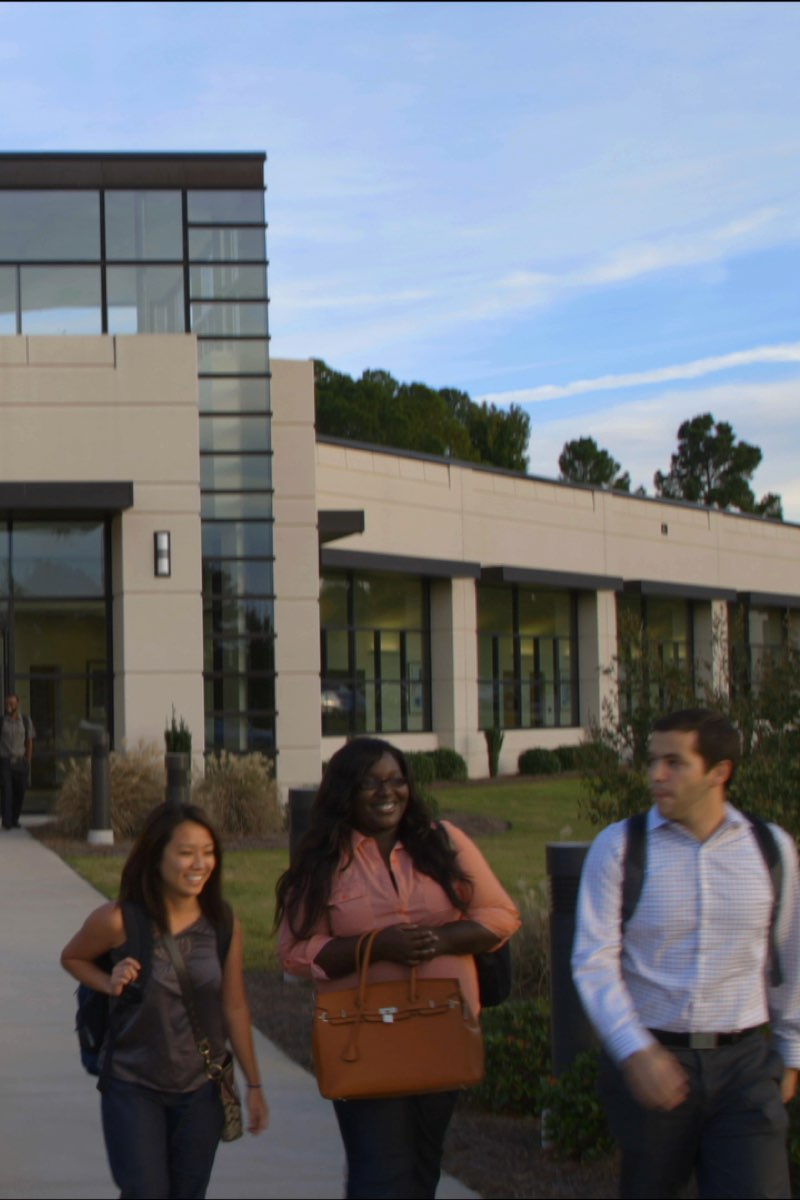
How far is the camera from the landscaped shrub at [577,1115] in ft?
20.5

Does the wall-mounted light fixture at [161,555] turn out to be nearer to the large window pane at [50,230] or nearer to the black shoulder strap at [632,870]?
the large window pane at [50,230]

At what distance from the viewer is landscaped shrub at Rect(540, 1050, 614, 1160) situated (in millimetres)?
6242

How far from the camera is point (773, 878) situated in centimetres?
434

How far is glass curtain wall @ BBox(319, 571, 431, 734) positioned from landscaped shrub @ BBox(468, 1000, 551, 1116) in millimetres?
23749

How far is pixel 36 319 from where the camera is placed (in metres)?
24.8

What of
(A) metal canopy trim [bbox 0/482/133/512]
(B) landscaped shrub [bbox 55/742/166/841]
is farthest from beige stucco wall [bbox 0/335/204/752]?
(B) landscaped shrub [bbox 55/742/166/841]

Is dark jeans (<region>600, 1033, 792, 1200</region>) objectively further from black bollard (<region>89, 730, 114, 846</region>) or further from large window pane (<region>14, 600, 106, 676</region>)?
large window pane (<region>14, 600, 106, 676</region>)

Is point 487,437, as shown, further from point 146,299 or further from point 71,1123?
point 71,1123

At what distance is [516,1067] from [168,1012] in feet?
9.61

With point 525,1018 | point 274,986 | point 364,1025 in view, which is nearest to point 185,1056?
point 364,1025

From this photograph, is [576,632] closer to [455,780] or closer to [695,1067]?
[455,780]

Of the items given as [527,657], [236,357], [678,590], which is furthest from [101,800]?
[678,590]

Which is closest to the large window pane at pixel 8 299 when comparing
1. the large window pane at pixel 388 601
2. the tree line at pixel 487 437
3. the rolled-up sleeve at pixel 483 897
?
the large window pane at pixel 388 601

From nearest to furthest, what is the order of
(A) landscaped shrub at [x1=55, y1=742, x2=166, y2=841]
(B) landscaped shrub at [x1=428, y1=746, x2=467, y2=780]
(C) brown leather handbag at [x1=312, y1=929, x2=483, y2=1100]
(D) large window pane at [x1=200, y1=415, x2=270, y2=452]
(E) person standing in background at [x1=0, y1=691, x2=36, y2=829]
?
(C) brown leather handbag at [x1=312, y1=929, x2=483, y2=1100]
(A) landscaped shrub at [x1=55, y1=742, x2=166, y2=841]
(E) person standing in background at [x1=0, y1=691, x2=36, y2=829]
(D) large window pane at [x1=200, y1=415, x2=270, y2=452]
(B) landscaped shrub at [x1=428, y1=746, x2=467, y2=780]
